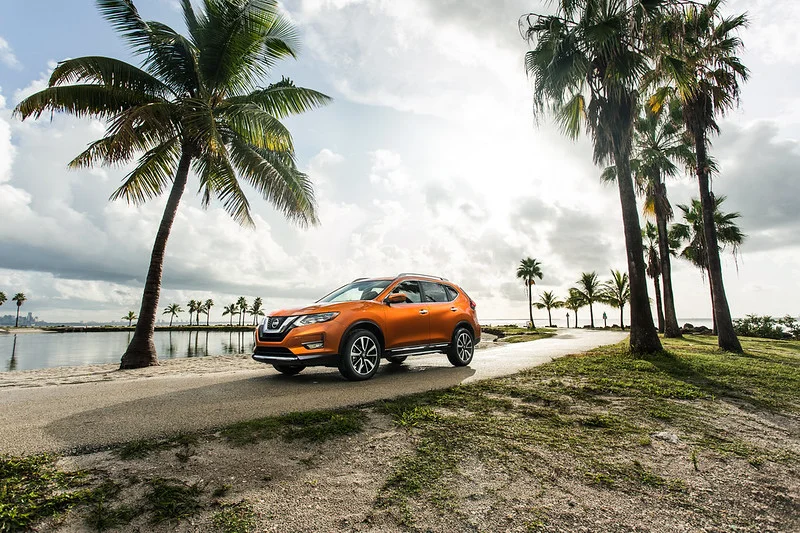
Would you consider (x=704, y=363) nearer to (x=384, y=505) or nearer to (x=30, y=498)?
(x=384, y=505)

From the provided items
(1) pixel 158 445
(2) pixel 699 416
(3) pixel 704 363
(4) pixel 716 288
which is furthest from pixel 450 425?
(4) pixel 716 288

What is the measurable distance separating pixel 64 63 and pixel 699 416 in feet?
50.6

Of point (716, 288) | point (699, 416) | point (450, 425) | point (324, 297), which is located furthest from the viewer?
point (716, 288)

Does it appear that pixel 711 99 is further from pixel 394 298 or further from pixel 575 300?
pixel 575 300

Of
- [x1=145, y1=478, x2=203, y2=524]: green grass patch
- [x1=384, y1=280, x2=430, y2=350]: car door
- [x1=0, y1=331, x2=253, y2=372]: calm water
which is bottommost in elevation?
[x1=0, y1=331, x2=253, y2=372]: calm water

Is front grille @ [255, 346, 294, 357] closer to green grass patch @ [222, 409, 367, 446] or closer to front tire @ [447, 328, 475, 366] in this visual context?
green grass patch @ [222, 409, 367, 446]

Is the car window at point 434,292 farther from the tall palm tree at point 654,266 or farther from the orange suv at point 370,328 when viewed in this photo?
the tall palm tree at point 654,266

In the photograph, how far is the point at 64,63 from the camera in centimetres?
1103

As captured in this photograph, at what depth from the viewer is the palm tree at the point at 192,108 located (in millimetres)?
11297

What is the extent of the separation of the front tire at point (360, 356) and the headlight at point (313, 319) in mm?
498

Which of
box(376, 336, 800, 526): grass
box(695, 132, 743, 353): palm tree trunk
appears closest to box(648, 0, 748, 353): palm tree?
box(695, 132, 743, 353): palm tree trunk

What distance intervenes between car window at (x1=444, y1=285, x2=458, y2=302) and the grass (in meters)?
2.50

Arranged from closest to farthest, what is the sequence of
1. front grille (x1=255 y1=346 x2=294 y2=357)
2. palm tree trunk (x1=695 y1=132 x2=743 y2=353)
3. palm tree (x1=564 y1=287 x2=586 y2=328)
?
1. front grille (x1=255 y1=346 x2=294 y2=357)
2. palm tree trunk (x1=695 y1=132 x2=743 y2=353)
3. palm tree (x1=564 y1=287 x2=586 y2=328)

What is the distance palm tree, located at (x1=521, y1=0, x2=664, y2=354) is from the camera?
11070 mm
